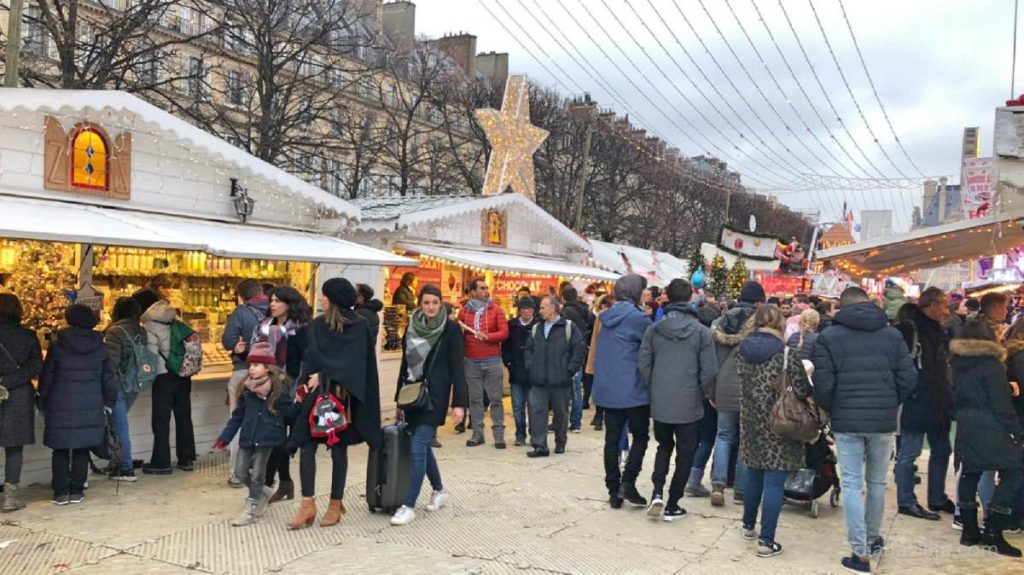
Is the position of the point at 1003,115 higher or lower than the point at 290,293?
higher

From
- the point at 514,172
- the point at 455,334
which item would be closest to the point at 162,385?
the point at 455,334

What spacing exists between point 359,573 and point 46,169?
15.9 feet

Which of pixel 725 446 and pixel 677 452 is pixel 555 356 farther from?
pixel 677 452

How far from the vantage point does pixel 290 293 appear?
6406mm

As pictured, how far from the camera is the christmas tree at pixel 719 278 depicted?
1941 centimetres

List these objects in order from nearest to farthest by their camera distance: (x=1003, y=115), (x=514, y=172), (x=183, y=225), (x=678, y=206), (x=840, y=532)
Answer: (x=840, y=532), (x=1003, y=115), (x=183, y=225), (x=514, y=172), (x=678, y=206)

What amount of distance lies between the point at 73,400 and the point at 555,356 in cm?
434

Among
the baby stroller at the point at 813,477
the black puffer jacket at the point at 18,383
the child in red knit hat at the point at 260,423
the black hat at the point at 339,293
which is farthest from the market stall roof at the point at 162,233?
the baby stroller at the point at 813,477

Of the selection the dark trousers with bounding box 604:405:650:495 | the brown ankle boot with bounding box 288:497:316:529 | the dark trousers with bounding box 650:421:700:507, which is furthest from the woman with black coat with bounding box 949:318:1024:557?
the brown ankle boot with bounding box 288:497:316:529

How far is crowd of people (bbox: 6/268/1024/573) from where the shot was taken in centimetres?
491

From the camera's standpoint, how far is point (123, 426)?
688 centimetres

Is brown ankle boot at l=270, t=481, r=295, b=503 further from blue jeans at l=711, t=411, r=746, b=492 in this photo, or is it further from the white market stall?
blue jeans at l=711, t=411, r=746, b=492

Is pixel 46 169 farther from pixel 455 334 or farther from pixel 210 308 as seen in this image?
pixel 455 334

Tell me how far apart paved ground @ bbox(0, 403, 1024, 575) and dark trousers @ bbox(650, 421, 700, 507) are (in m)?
0.27
